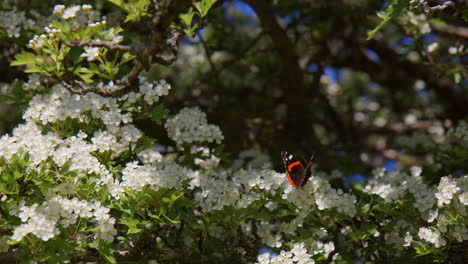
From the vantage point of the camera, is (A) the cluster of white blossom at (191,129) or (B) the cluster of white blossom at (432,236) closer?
(B) the cluster of white blossom at (432,236)

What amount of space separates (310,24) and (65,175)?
3053 mm

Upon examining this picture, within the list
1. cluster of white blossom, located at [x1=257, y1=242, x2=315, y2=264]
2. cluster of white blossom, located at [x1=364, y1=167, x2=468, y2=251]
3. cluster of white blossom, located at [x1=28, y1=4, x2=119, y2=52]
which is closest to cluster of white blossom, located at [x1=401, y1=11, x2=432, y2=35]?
cluster of white blossom, located at [x1=364, y1=167, x2=468, y2=251]

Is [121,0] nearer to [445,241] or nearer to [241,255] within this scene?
[241,255]

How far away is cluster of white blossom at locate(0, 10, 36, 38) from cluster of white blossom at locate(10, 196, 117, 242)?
168cm

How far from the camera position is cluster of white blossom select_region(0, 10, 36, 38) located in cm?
424

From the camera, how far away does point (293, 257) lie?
3.40 m

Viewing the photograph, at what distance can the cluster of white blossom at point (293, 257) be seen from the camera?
3.36 metres

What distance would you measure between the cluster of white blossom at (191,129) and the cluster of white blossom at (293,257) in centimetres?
93

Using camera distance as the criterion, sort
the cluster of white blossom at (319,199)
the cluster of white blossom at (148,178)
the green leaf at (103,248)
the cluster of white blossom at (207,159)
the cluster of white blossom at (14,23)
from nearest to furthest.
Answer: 1. the green leaf at (103,248)
2. the cluster of white blossom at (148,178)
3. the cluster of white blossom at (319,199)
4. the cluster of white blossom at (207,159)
5. the cluster of white blossom at (14,23)

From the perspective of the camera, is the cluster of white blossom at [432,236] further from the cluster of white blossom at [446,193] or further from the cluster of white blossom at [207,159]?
the cluster of white blossom at [207,159]

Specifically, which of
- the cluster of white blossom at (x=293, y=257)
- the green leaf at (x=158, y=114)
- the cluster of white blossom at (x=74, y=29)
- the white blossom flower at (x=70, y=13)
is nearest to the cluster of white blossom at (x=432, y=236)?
the cluster of white blossom at (x=293, y=257)

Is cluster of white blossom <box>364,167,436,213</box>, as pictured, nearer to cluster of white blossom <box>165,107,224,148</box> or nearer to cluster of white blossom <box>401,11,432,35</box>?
cluster of white blossom <box>165,107,224,148</box>

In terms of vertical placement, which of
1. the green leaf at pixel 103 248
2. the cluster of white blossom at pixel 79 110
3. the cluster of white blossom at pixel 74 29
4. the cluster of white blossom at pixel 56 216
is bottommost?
the green leaf at pixel 103 248

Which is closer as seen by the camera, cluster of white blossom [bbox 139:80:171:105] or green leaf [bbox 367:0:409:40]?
green leaf [bbox 367:0:409:40]
